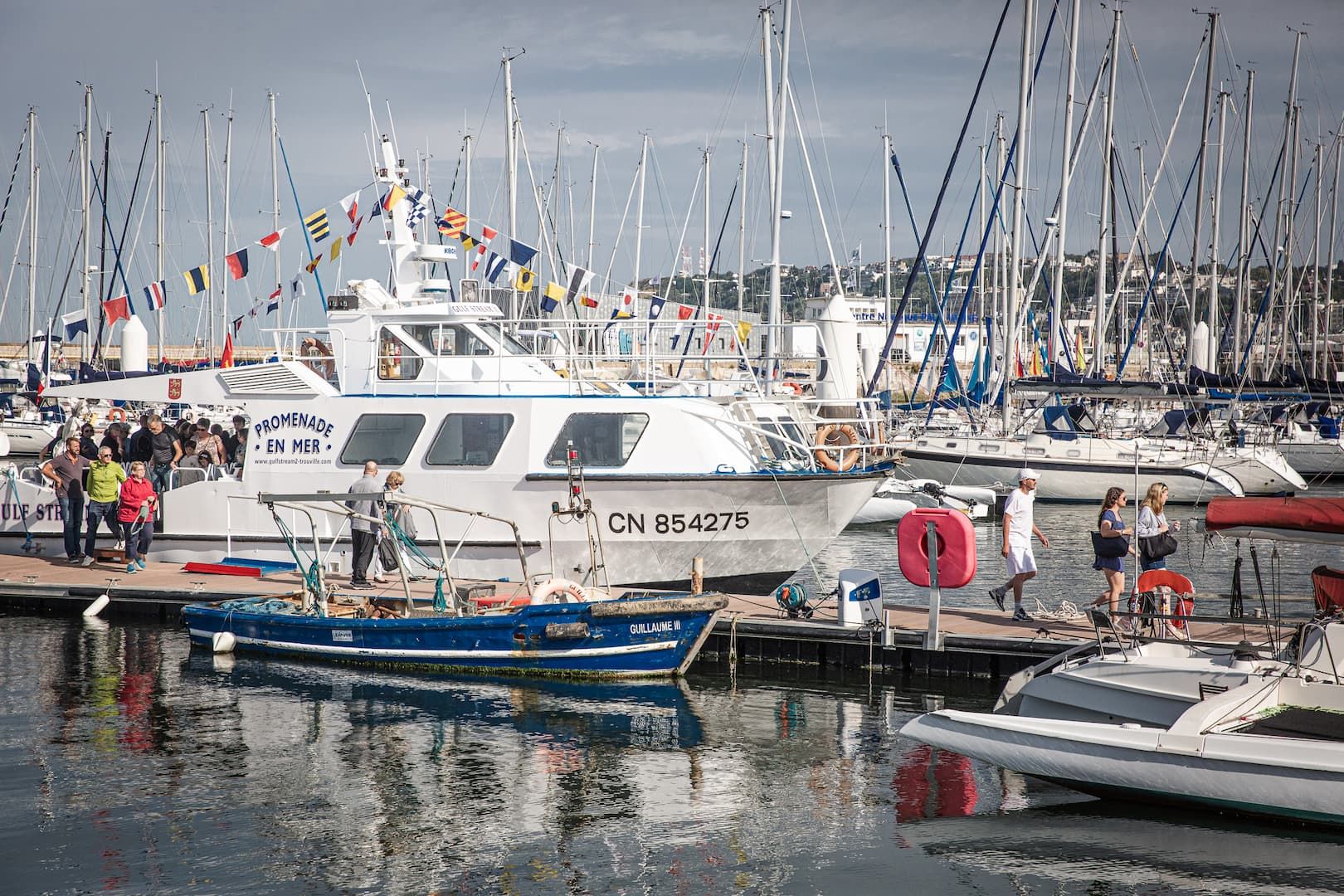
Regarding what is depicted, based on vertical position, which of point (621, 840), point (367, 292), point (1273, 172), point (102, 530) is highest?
point (1273, 172)

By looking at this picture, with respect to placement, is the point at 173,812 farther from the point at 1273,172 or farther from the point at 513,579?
the point at 1273,172

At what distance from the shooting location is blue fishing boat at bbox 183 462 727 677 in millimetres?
12977

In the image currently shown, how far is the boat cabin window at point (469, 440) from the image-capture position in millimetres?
16062

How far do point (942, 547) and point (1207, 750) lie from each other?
15.6 feet

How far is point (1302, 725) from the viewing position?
9070 millimetres

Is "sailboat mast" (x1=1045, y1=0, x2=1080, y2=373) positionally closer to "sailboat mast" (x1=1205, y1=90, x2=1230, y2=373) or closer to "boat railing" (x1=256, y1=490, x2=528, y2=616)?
"sailboat mast" (x1=1205, y1=90, x2=1230, y2=373)

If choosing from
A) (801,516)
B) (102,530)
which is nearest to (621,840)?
(801,516)

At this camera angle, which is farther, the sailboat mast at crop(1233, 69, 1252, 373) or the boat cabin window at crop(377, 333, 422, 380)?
the sailboat mast at crop(1233, 69, 1252, 373)

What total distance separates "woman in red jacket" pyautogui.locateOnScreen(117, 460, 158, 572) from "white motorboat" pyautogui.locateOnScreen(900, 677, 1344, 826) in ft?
37.0

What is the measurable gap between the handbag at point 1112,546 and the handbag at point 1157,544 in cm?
23

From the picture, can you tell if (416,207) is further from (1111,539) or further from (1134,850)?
(1134,850)

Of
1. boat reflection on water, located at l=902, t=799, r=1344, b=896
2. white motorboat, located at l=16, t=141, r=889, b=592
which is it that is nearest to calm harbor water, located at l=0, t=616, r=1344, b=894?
boat reflection on water, located at l=902, t=799, r=1344, b=896

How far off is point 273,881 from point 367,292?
10.7m

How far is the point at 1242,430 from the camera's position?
35500 mm
